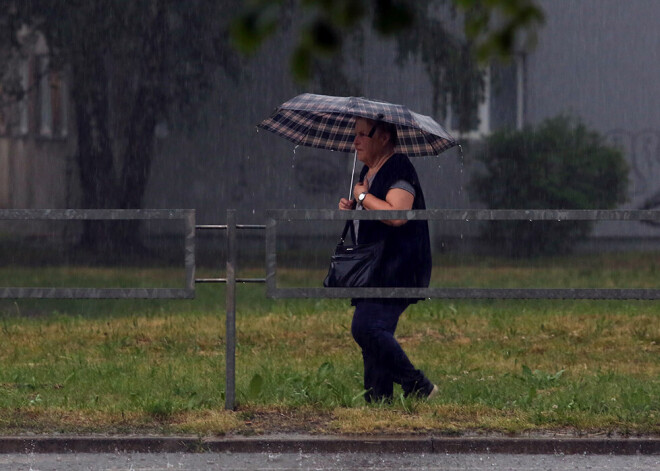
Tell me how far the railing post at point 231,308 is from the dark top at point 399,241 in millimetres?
671

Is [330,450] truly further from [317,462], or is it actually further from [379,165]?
[379,165]

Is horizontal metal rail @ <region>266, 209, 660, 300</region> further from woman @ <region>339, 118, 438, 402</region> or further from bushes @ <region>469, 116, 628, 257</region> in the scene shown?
bushes @ <region>469, 116, 628, 257</region>

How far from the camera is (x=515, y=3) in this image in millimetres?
Result: 2949

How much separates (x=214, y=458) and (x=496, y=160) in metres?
15.7

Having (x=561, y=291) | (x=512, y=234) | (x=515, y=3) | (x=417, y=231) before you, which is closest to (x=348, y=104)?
(x=417, y=231)

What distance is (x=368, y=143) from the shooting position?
7.13 m

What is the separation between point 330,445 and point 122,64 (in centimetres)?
1581

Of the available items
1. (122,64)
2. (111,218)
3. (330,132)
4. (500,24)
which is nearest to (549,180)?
(122,64)

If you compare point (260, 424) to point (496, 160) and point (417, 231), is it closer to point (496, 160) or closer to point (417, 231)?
point (417, 231)

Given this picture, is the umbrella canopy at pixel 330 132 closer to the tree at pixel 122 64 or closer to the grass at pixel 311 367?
the grass at pixel 311 367

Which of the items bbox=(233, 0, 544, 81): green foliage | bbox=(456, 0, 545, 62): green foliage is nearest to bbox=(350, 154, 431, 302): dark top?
bbox=(456, 0, 545, 62): green foliage

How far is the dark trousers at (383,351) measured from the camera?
698 centimetres

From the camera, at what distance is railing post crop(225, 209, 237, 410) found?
6.84 metres

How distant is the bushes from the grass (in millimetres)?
6735
